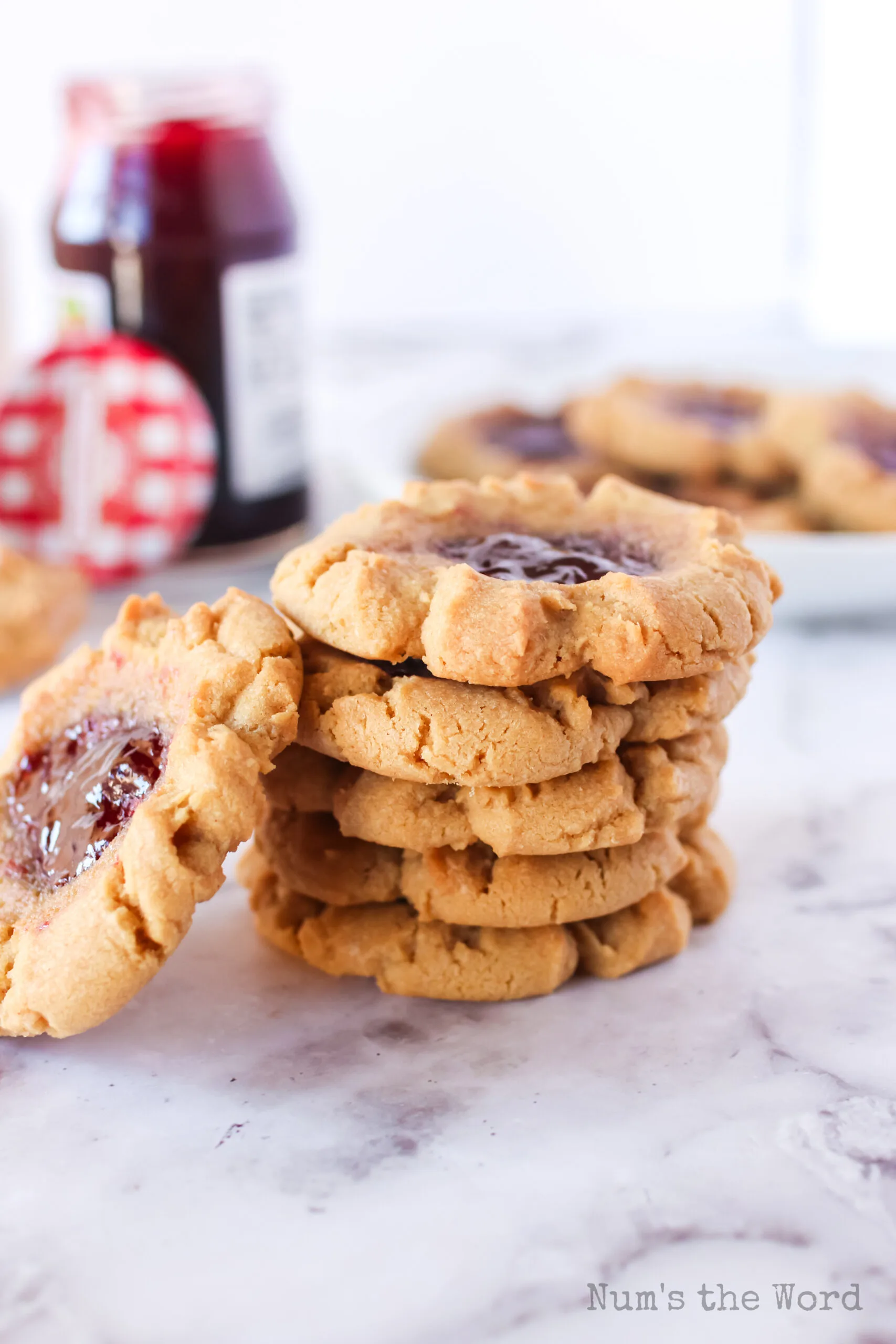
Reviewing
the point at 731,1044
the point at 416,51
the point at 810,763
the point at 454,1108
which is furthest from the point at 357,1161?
the point at 416,51

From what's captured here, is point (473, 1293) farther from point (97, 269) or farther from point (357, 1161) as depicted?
point (97, 269)

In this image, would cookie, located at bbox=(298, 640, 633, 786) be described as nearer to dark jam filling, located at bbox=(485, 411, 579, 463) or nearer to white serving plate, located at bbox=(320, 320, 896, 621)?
white serving plate, located at bbox=(320, 320, 896, 621)

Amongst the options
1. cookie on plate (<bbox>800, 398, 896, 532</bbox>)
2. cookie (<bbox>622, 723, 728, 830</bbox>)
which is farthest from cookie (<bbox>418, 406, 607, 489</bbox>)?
cookie (<bbox>622, 723, 728, 830</bbox>)

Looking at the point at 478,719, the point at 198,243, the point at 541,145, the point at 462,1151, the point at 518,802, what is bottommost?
the point at 462,1151

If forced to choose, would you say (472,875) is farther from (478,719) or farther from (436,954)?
(478,719)

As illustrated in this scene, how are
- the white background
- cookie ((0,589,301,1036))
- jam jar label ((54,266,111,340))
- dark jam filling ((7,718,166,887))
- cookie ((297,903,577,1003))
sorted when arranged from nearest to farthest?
cookie ((0,589,301,1036)), dark jam filling ((7,718,166,887)), cookie ((297,903,577,1003)), jam jar label ((54,266,111,340)), the white background

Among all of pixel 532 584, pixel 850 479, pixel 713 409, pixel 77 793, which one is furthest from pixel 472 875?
pixel 713 409
